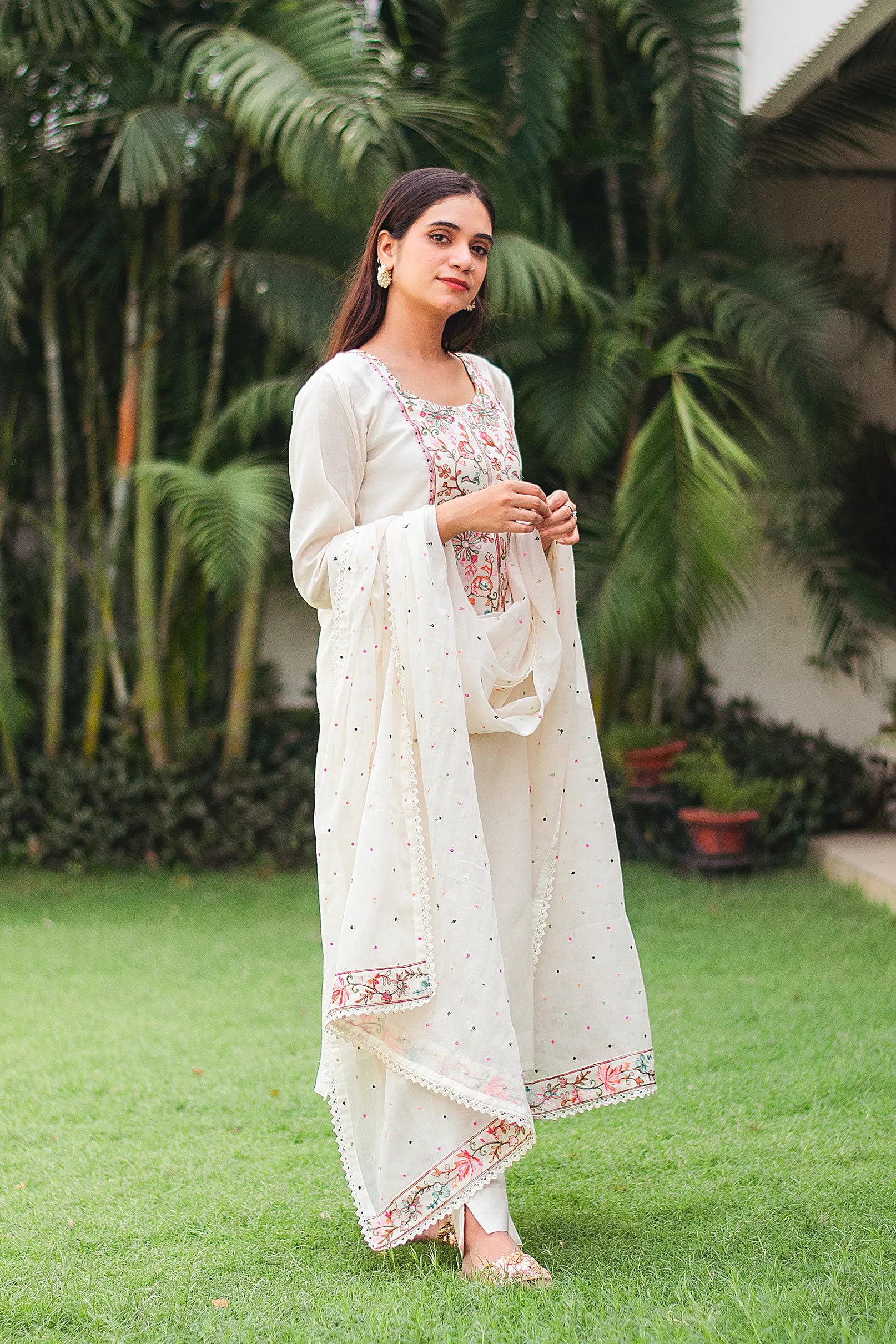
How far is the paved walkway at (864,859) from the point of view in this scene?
5.04m

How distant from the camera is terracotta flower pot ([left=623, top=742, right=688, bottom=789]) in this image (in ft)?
20.1

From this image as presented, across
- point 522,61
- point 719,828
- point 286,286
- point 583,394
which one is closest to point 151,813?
point 286,286

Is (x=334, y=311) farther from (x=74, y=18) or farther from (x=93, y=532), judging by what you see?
(x=93, y=532)

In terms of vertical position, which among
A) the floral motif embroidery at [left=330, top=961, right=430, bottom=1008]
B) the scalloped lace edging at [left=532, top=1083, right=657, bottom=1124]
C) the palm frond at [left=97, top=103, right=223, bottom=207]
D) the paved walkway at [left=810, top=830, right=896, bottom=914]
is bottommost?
the paved walkway at [left=810, top=830, right=896, bottom=914]

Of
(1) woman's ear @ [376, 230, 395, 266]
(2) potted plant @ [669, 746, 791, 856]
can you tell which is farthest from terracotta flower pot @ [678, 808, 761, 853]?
(1) woman's ear @ [376, 230, 395, 266]

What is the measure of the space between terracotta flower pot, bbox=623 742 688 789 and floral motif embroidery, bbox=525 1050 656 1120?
3951mm

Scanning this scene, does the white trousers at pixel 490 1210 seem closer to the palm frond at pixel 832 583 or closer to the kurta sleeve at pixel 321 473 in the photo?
the kurta sleeve at pixel 321 473

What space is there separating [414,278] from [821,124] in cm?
441

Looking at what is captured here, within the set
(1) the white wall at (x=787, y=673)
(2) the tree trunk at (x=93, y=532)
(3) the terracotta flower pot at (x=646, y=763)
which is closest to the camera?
(3) the terracotta flower pot at (x=646, y=763)

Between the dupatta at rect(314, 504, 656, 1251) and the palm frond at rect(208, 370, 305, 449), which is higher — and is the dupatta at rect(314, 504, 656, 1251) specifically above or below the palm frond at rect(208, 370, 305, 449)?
below

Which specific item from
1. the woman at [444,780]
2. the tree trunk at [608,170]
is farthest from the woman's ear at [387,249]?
the tree trunk at [608,170]

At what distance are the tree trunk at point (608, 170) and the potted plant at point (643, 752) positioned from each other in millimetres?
1995

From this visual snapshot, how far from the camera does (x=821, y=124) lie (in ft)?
19.4

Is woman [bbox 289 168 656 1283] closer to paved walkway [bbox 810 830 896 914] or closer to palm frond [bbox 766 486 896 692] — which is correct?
paved walkway [bbox 810 830 896 914]
